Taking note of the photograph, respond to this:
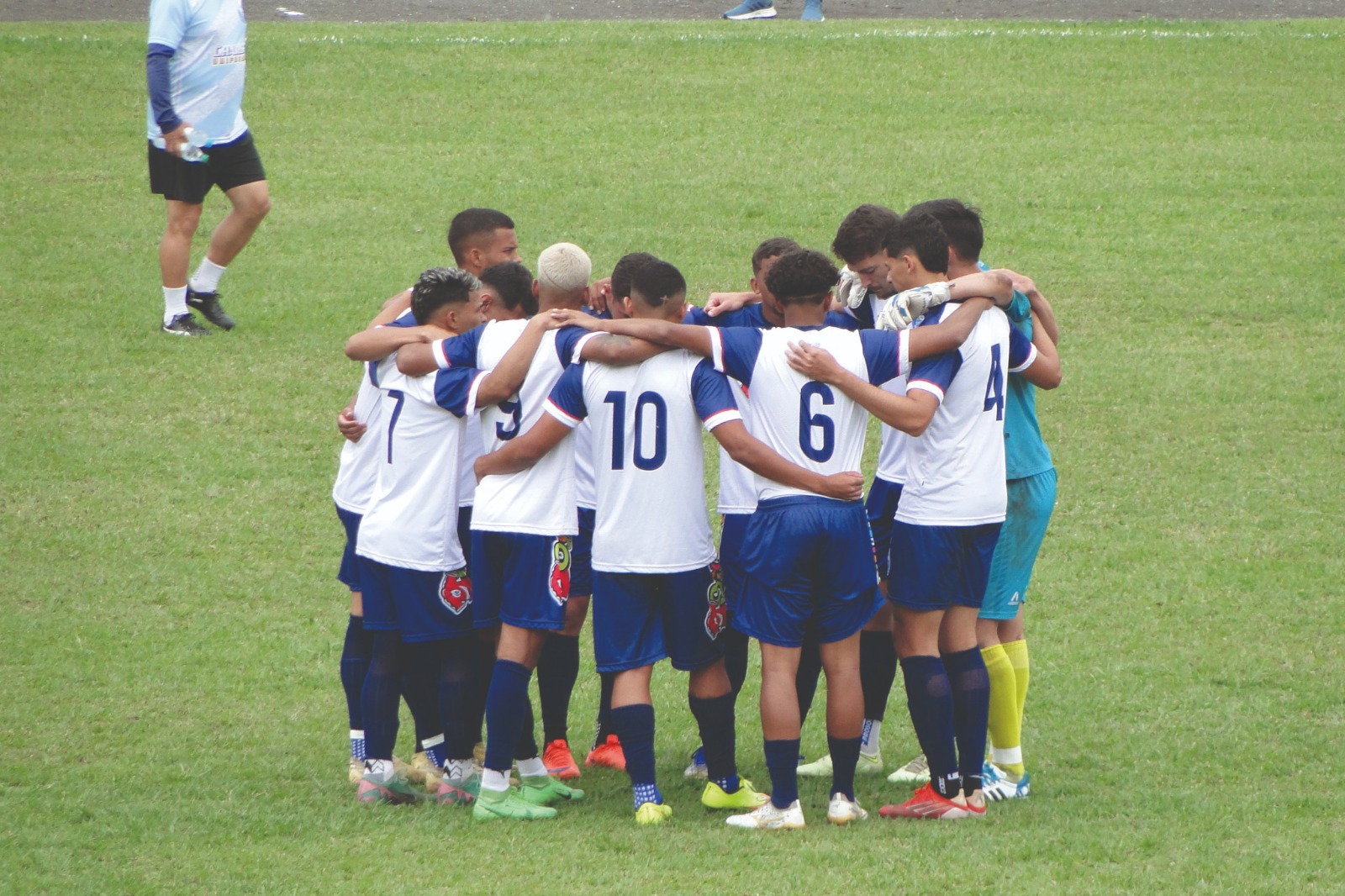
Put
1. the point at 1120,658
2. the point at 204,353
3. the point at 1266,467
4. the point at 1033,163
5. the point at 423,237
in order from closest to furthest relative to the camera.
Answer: the point at 1120,658
the point at 1266,467
the point at 204,353
the point at 423,237
the point at 1033,163

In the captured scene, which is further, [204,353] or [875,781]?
[204,353]

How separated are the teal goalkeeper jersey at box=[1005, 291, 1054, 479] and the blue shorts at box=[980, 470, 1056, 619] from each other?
0.04 m

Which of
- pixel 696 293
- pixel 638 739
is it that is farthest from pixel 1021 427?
pixel 696 293

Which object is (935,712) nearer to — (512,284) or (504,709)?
(504,709)

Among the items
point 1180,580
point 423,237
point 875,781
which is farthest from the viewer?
point 423,237

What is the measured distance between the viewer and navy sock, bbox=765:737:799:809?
5.09 m

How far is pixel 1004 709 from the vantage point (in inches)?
219

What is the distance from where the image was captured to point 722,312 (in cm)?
590

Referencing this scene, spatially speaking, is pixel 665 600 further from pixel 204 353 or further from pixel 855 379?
pixel 204 353

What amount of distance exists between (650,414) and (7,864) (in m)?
2.45

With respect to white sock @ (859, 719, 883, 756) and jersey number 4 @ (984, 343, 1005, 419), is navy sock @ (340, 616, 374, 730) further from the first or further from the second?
jersey number 4 @ (984, 343, 1005, 419)

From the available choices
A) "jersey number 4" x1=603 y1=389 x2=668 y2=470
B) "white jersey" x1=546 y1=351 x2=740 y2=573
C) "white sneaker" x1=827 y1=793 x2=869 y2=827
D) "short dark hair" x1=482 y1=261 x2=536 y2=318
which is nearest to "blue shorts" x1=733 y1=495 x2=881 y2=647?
"white jersey" x1=546 y1=351 x2=740 y2=573

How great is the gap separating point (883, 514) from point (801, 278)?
105cm

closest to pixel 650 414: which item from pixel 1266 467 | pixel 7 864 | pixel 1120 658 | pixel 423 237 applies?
pixel 7 864
